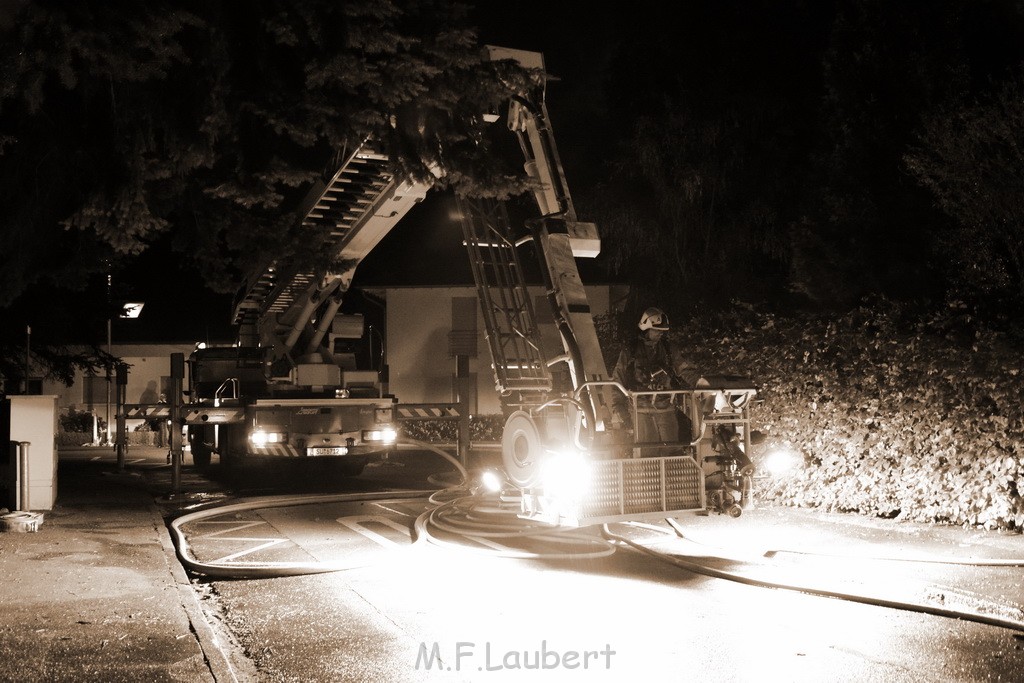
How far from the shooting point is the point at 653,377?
33.5ft

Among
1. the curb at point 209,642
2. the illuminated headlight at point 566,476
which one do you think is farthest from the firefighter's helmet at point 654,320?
the curb at point 209,642

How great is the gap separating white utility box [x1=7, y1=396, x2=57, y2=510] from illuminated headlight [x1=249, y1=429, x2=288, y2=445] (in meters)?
3.10

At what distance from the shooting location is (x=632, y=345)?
10.4 metres

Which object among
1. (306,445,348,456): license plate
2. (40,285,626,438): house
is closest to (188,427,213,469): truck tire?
(306,445,348,456): license plate

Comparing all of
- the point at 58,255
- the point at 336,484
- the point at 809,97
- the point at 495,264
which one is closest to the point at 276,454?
the point at 336,484

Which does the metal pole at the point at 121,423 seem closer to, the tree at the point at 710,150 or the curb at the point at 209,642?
the curb at the point at 209,642

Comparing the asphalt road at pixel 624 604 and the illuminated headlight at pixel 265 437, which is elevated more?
the illuminated headlight at pixel 265 437

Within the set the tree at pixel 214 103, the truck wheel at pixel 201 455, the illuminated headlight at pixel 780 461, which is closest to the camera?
the tree at pixel 214 103

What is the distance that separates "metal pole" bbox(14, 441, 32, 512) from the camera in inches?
459

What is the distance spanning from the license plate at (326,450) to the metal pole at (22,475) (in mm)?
4326

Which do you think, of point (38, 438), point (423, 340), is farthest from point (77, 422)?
point (38, 438)

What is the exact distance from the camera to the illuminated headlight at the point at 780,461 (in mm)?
10891

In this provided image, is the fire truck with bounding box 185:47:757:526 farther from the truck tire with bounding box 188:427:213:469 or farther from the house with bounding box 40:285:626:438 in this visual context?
the house with bounding box 40:285:626:438

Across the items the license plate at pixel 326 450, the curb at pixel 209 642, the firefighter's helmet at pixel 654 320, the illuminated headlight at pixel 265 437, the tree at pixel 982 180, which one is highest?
the tree at pixel 982 180
